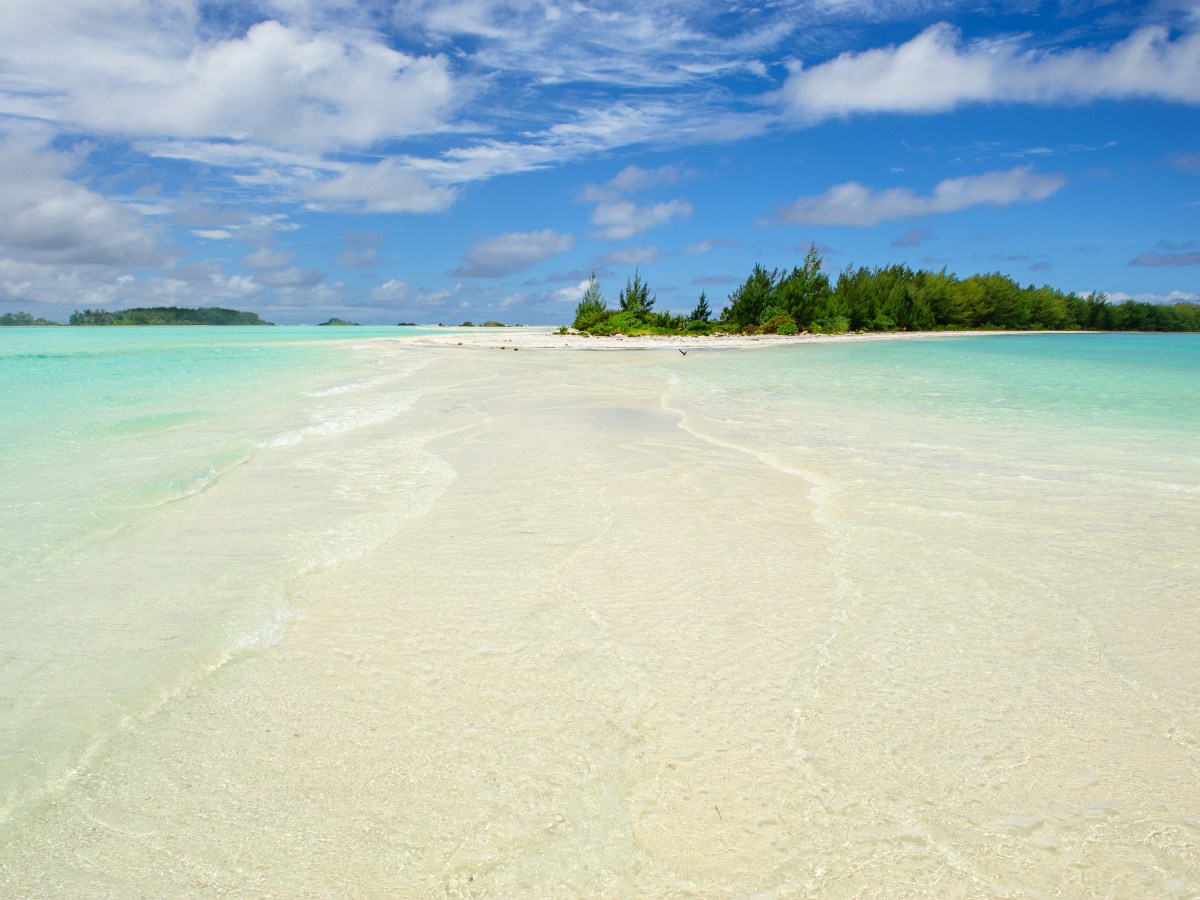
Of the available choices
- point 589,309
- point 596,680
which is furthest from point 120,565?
point 589,309

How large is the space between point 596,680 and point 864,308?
52981 millimetres

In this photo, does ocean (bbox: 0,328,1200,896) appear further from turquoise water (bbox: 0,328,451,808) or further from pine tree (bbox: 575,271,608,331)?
pine tree (bbox: 575,271,608,331)

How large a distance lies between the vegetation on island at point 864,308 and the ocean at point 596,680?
3430 centimetres

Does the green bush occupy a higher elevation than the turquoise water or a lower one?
higher

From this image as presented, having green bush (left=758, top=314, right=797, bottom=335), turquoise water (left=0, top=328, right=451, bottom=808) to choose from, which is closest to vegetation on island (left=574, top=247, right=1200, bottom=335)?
green bush (left=758, top=314, right=797, bottom=335)

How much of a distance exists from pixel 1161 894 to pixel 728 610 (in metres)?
1.62

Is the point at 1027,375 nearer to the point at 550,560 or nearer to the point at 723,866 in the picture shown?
the point at 550,560

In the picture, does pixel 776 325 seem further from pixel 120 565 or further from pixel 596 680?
pixel 596 680

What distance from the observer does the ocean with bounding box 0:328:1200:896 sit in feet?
5.39

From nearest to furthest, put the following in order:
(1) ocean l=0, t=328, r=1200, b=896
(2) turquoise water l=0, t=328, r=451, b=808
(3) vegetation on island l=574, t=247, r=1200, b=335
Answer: (1) ocean l=0, t=328, r=1200, b=896
(2) turquoise water l=0, t=328, r=451, b=808
(3) vegetation on island l=574, t=247, r=1200, b=335

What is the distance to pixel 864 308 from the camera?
50.4 m

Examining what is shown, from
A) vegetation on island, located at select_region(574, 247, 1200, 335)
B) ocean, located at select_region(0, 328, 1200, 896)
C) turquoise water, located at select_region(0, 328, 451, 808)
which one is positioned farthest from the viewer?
vegetation on island, located at select_region(574, 247, 1200, 335)

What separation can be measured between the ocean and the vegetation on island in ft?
113

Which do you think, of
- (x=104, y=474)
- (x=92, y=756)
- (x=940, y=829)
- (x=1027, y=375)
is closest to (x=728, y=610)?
(x=940, y=829)
